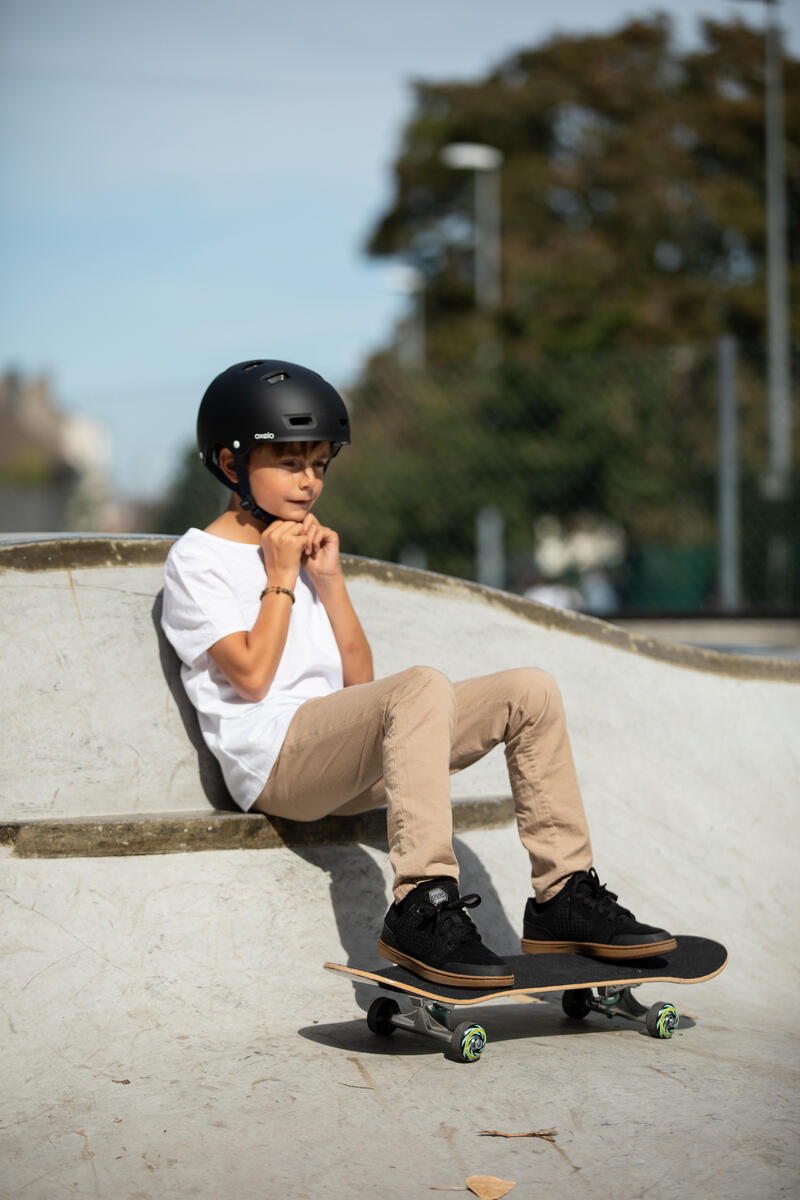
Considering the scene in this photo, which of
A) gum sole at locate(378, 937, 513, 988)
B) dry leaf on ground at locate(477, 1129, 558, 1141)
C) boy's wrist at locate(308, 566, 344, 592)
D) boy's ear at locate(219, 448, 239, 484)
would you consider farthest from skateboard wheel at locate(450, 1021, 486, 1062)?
boy's ear at locate(219, 448, 239, 484)

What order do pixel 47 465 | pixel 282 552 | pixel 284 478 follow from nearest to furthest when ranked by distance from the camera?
pixel 282 552, pixel 284 478, pixel 47 465

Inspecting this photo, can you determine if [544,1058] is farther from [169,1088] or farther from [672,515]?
[672,515]

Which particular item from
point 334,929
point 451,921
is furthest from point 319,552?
point 451,921

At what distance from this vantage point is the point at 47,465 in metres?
98.1

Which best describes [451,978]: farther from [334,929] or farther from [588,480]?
[588,480]

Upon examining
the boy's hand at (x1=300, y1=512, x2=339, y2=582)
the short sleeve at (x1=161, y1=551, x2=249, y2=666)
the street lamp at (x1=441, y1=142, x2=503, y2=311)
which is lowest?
the short sleeve at (x1=161, y1=551, x2=249, y2=666)

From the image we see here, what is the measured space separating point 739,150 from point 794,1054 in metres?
31.2

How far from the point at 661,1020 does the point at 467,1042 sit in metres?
0.57

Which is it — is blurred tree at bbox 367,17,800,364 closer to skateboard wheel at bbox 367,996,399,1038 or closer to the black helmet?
the black helmet

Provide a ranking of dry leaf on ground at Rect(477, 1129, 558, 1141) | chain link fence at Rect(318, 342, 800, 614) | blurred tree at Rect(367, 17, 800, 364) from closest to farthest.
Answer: dry leaf on ground at Rect(477, 1129, 558, 1141), chain link fence at Rect(318, 342, 800, 614), blurred tree at Rect(367, 17, 800, 364)

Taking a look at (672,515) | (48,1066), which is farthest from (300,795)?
(672,515)

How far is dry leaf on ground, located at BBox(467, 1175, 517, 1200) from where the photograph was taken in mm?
2414

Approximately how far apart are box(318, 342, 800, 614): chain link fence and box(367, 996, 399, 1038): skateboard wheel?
20.4ft

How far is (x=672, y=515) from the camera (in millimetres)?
9758
